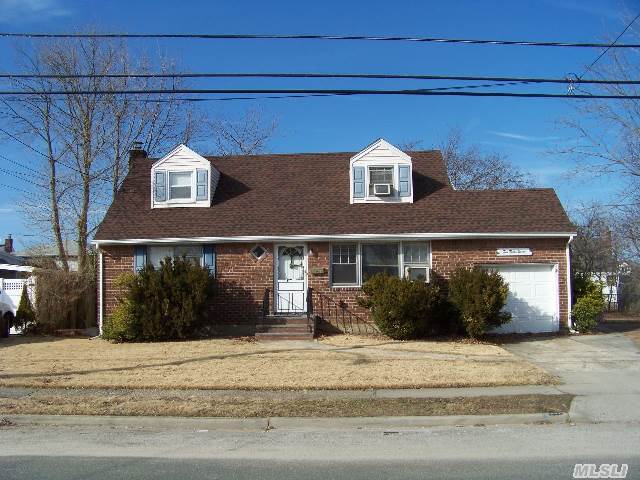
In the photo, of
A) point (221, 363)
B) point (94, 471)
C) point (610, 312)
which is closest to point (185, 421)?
point (94, 471)

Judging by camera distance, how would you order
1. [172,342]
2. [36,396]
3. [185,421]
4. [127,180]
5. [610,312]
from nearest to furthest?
[185,421] < [36,396] < [172,342] < [127,180] < [610,312]

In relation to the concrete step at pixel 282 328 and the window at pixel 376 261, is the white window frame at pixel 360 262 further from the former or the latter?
the concrete step at pixel 282 328

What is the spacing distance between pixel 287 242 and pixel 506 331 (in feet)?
21.8

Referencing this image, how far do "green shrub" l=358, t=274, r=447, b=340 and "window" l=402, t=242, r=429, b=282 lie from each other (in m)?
1.30

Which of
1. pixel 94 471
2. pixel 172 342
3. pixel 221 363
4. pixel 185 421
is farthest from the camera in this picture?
pixel 172 342

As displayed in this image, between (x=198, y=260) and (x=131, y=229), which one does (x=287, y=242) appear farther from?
→ (x=131, y=229)

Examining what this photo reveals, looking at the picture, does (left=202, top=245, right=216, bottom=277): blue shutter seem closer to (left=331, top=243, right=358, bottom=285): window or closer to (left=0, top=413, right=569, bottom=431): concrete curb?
(left=331, top=243, right=358, bottom=285): window

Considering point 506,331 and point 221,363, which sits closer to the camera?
point 221,363

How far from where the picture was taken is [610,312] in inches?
1170

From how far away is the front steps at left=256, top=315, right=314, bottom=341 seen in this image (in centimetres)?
1623

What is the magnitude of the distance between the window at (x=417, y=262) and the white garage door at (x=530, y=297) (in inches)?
73.3

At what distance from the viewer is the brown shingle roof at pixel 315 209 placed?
58.1ft

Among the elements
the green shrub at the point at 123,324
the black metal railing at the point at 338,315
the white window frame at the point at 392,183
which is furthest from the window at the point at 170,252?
the white window frame at the point at 392,183

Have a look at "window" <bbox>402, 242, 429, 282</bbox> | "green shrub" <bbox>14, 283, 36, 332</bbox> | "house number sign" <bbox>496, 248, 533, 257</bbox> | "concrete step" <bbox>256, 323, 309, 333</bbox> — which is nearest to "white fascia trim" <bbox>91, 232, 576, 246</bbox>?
"house number sign" <bbox>496, 248, 533, 257</bbox>
